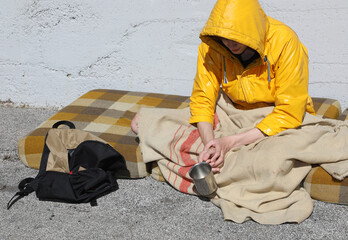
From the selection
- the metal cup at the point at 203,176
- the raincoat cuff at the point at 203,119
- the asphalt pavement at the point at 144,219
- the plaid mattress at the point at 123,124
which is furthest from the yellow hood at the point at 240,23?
the asphalt pavement at the point at 144,219

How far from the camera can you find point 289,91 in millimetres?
2871

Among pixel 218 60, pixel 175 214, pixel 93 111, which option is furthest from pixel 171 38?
pixel 175 214

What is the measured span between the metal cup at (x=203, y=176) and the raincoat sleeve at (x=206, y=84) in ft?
1.38

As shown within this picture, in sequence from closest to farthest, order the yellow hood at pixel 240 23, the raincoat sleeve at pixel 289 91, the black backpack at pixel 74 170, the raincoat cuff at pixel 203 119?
the yellow hood at pixel 240 23 → the raincoat sleeve at pixel 289 91 → the black backpack at pixel 74 170 → the raincoat cuff at pixel 203 119

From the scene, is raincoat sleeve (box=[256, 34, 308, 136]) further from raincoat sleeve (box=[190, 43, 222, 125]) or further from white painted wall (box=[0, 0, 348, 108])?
white painted wall (box=[0, 0, 348, 108])

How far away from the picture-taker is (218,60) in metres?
3.12

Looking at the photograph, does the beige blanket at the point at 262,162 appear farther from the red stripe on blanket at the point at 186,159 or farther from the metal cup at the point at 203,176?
the metal cup at the point at 203,176

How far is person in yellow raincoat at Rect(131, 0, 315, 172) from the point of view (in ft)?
8.96

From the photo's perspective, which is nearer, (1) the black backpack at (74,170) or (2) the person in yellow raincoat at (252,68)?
(2) the person in yellow raincoat at (252,68)

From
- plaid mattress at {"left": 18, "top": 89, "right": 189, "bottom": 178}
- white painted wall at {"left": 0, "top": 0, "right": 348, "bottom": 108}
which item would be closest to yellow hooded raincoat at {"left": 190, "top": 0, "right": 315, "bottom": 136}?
plaid mattress at {"left": 18, "top": 89, "right": 189, "bottom": 178}

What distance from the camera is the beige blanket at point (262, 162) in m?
2.81

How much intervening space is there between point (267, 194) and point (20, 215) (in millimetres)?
1528

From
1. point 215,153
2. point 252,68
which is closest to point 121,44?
point 252,68

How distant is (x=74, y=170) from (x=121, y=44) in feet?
5.57
